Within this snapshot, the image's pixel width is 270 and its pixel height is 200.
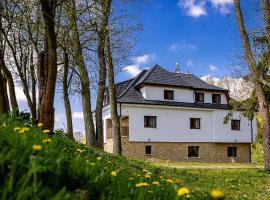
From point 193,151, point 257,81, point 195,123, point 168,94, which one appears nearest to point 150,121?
point 168,94

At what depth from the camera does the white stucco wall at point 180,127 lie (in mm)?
42469

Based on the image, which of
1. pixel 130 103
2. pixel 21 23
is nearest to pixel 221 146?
pixel 130 103

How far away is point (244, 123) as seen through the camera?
159 feet

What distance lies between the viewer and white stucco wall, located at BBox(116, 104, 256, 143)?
42469mm

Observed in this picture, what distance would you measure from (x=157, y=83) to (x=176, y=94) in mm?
2601

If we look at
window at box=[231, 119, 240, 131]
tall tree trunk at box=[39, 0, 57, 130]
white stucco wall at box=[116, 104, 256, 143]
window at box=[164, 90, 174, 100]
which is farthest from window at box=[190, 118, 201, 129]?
tall tree trunk at box=[39, 0, 57, 130]

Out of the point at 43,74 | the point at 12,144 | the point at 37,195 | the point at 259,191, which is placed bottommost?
the point at 259,191

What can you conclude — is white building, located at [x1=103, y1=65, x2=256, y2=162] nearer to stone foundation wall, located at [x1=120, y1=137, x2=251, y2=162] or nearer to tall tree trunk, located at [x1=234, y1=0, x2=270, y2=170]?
stone foundation wall, located at [x1=120, y1=137, x2=251, y2=162]

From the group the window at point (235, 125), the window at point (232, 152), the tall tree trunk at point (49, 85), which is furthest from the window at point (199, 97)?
the tall tree trunk at point (49, 85)

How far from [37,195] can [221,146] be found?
4559 cm

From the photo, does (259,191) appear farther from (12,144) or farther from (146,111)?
(146,111)

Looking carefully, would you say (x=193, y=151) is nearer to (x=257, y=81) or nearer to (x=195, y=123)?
(x=195, y=123)

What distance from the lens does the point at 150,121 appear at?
43469 mm

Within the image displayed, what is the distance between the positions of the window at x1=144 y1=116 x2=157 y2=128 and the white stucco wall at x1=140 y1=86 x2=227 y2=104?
2004mm
